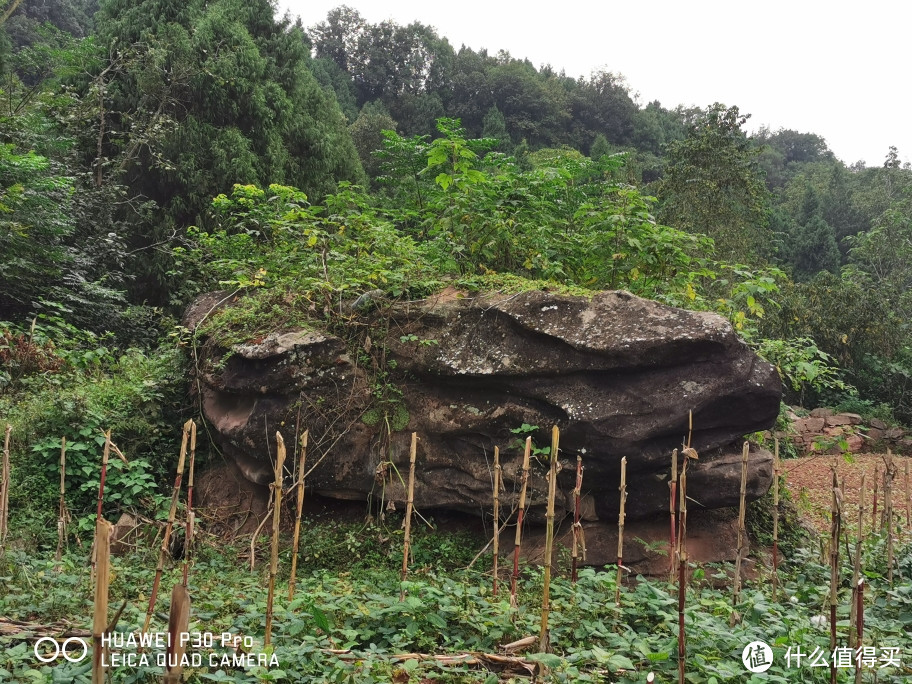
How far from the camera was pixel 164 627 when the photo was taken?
2.97m

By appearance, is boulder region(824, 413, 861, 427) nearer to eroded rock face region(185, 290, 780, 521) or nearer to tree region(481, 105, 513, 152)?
eroded rock face region(185, 290, 780, 521)

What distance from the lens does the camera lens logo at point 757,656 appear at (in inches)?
113

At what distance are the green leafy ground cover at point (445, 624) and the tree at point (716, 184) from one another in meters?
13.1

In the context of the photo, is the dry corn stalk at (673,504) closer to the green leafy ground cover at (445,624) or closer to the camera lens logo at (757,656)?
the green leafy ground cover at (445,624)

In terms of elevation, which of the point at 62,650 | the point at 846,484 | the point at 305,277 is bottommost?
Answer: the point at 846,484

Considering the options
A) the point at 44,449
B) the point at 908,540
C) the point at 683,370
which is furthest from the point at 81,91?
the point at 908,540

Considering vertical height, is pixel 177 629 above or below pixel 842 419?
below

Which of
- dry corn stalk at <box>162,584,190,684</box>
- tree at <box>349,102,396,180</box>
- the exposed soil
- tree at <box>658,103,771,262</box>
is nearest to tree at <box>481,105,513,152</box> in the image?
tree at <box>349,102,396,180</box>

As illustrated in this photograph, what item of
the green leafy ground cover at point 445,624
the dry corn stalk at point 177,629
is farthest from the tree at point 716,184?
the dry corn stalk at point 177,629

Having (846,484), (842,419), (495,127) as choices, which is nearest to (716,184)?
(842,419)

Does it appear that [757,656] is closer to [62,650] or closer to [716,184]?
[62,650]

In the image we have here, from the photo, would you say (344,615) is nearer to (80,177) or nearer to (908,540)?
(908,540)

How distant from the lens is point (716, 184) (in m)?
16.4

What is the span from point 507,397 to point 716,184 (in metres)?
13.2
